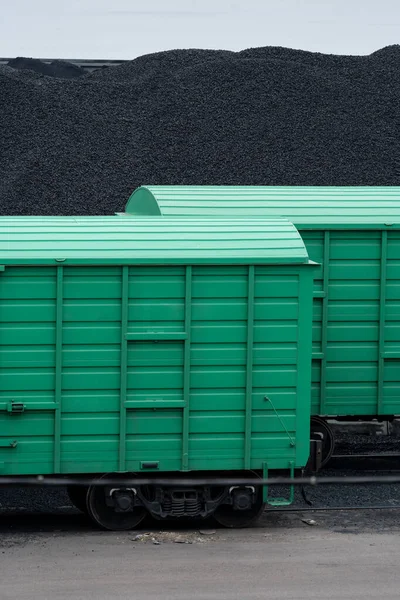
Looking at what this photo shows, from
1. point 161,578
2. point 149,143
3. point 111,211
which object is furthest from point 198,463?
point 149,143

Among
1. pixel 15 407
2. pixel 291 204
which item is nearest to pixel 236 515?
pixel 15 407

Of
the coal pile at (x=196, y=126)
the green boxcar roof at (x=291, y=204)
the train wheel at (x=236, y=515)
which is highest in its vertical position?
the coal pile at (x=196, y=126)

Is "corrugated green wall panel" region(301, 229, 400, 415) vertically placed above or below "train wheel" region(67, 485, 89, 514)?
above

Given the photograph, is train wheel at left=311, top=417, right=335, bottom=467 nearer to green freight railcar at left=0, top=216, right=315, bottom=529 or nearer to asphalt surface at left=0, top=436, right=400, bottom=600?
asphalt surface at left=0, top=436, right=400, bottom=600

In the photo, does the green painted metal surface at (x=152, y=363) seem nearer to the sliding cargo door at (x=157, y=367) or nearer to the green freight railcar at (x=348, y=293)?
the sliding cargo door at (x=157, y=367)

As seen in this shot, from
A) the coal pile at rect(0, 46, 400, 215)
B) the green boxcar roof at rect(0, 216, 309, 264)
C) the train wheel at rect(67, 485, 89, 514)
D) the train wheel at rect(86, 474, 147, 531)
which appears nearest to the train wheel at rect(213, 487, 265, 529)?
the train wheel at rect(86, 474, 147, 531)

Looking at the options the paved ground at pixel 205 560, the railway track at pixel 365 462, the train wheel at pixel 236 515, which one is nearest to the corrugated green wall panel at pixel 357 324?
the railway track at pixel 365 462
